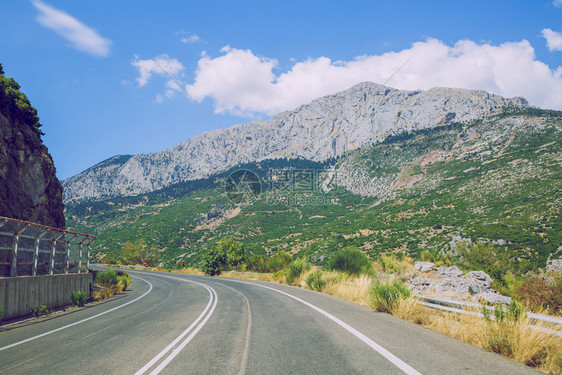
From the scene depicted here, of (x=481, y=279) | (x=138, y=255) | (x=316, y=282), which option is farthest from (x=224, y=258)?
(x=138, y=255)

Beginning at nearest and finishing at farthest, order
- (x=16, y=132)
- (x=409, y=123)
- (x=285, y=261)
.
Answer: (x=16, y=132) < (x=285, y=261) < (x=409, y=123)

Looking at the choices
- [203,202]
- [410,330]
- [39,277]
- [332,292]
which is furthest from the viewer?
[203,202]

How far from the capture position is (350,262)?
19250 mm

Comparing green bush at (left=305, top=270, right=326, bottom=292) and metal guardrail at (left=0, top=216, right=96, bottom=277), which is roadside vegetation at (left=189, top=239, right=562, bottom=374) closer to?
green bush at (left=305, top=270, right=326, bottom=292)

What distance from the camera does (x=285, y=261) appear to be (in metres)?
33.8

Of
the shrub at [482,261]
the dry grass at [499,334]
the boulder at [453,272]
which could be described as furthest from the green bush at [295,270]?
the dry grass at [499,334]

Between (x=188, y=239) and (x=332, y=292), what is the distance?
85.6 metres

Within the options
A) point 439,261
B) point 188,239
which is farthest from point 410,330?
point 188,239

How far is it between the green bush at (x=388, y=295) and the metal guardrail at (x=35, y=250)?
11.9 m

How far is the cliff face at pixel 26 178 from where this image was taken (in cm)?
A: 2194

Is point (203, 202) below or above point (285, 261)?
above

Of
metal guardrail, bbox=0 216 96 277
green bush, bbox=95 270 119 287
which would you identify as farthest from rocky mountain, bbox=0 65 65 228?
metal guardrail, bbox=0 216 96 277

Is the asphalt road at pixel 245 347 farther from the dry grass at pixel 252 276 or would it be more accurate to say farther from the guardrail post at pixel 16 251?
the dry grass at pixel 252 276

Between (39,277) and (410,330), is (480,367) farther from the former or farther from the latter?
(39,277)
